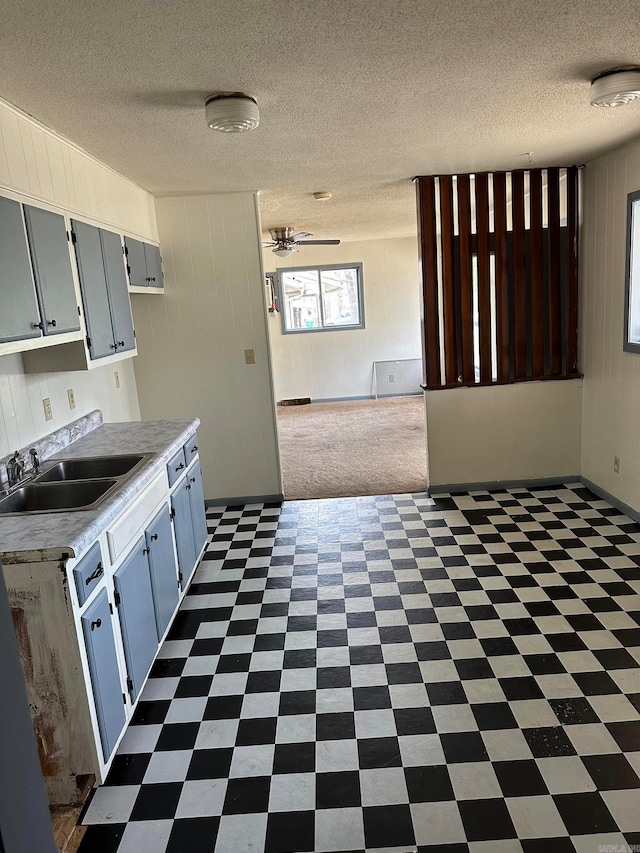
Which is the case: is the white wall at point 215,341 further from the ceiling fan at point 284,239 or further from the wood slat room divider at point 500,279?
the ceiling fan at point 284,239

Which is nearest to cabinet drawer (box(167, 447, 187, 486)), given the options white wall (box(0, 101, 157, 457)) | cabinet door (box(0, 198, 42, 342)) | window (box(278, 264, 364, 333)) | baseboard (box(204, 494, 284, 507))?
white wall (box(0, 101, 157, 457))

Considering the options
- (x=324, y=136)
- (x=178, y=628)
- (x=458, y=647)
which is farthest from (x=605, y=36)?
(x=178, y=628)

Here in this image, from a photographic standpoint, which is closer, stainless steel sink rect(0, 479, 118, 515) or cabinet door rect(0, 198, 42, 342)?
cabinet door rect(0, 198, 42, 342)

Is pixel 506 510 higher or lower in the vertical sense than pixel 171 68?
lower

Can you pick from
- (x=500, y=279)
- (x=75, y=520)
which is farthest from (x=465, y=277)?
(x=75, y=520)

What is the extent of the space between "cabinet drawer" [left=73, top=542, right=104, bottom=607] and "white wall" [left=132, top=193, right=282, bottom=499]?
109 inches

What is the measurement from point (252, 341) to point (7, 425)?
87.9 inches

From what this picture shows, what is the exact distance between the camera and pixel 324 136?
126 inches

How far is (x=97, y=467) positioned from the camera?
305 centimetres

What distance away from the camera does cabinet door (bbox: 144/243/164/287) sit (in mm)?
4301

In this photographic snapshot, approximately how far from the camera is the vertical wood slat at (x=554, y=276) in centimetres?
→ 459

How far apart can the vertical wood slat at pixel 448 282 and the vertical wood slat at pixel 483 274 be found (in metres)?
0.20

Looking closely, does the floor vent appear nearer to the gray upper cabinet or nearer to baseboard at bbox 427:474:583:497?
baseboard at bbox 427:474:583:497

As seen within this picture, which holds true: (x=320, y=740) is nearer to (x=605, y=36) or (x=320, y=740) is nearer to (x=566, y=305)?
(x=605, y=36)
